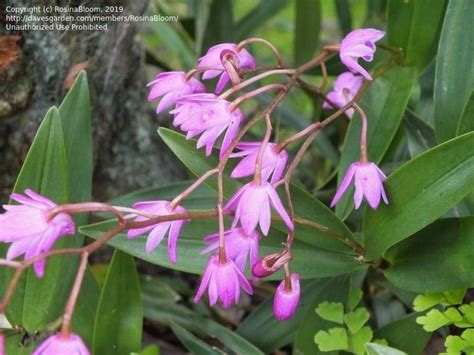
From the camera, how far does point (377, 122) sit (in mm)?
1032

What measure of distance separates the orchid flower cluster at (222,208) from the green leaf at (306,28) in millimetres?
670

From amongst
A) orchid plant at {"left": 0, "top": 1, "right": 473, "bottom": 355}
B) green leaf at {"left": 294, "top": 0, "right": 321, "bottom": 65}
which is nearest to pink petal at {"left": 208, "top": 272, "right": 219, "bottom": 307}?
orchid plant at {"left": 0, "top": 1, "right": 473, "bottom": 355}

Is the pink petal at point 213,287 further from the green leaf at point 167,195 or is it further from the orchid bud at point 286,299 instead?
the green leaf at point 167,195

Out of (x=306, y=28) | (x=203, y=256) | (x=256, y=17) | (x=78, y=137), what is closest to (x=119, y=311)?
(x=203, y=256)

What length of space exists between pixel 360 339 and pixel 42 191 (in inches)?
15.9

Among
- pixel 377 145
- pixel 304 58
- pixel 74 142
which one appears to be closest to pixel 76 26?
pixel 74 142

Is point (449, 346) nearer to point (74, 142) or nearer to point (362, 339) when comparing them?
point (362, 339)

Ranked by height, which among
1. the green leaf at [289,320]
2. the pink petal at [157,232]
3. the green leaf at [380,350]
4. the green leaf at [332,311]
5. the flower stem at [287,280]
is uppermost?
the pink petal at [157,232]

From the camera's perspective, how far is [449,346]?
85 centimetres

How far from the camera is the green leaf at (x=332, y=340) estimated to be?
3.03ft

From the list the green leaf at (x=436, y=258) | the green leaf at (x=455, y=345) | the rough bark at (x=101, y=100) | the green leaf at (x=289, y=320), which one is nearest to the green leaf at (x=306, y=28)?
the rough bark at (x=101, y=100)

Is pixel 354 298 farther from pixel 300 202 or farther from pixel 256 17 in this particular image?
pixel 256 17

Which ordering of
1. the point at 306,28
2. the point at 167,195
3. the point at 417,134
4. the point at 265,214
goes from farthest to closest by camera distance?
1. the point at 306,28
2. the point at 167,195
3. the point at 417,134
4. the point at 265,214

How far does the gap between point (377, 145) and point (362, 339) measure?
25 cm
